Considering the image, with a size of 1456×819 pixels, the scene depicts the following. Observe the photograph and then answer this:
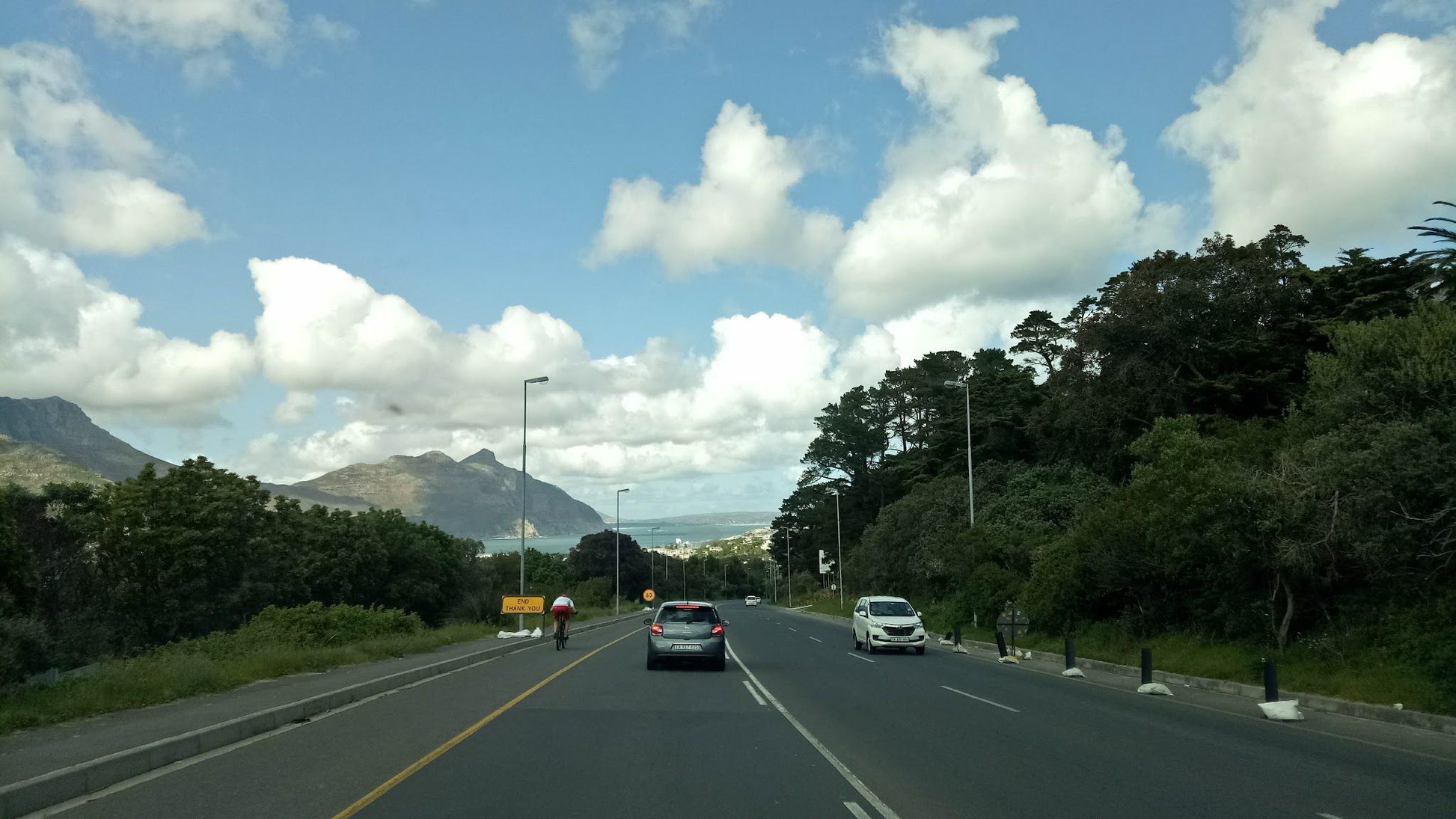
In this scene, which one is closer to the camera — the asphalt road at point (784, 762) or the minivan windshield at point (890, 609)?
the asphalt road at point (784, 762)

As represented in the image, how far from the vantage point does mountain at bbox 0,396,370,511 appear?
315ft

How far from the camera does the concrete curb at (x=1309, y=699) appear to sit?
14.0 metres

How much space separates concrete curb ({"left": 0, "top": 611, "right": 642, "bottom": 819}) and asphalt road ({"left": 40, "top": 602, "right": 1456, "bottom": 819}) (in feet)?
0.98

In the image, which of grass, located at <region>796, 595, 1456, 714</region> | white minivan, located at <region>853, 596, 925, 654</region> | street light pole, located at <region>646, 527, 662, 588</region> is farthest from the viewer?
street light pole, located at <region>646, 527, 662, 588</region>

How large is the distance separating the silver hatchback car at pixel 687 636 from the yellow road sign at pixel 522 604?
51.9ft

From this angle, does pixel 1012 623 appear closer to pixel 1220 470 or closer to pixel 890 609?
pixel 890 609

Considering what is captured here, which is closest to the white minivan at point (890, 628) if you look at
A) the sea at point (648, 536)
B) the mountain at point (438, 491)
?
the sea at point (648, 536)

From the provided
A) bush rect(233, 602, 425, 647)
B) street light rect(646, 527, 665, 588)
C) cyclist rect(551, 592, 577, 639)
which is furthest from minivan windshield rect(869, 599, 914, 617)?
street light rect(646, 527, 665, 588)

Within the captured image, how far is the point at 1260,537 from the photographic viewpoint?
64.2 feet

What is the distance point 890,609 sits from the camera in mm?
31953

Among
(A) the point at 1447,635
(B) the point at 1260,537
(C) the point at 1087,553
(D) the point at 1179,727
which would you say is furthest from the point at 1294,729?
(C) the point at 1087,553

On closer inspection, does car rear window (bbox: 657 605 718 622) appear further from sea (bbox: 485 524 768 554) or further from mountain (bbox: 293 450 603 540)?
mountain (bbox: 293 450 603 540)

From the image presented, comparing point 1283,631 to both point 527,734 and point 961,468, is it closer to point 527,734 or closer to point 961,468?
point 527,734

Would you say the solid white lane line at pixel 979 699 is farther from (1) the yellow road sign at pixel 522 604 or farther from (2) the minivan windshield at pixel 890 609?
(1) the yellow road sign at pixel 522 604
